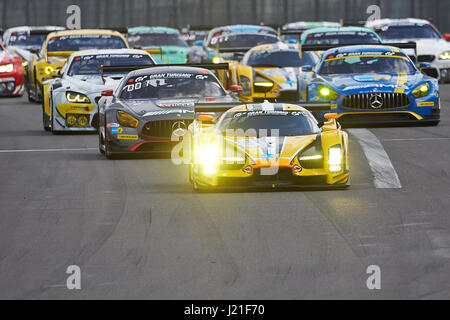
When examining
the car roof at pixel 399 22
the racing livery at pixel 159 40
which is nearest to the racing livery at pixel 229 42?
the racing livery at pixel 159 40

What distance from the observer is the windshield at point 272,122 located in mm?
13016

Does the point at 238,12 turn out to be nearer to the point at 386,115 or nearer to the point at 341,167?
the point at 386,115

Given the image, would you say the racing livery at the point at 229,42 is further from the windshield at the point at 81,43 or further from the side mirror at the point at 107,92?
the side mirror at the point at 107,92

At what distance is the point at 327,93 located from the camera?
19250mm

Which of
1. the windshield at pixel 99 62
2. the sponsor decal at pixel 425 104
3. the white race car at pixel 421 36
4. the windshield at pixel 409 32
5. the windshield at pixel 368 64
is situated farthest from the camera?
the windshield at pixel 409 32

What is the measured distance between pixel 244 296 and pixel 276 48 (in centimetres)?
1748

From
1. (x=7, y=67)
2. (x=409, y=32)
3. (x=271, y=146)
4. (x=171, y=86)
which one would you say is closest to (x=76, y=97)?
(x=171, y=86)

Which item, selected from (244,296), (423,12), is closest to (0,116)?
(244,296)

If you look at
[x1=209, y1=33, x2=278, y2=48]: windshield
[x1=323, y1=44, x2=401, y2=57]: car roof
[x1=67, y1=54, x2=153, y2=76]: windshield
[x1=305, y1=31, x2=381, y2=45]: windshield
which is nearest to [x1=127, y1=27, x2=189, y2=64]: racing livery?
[x1=209, y1=33, x2=278, y2=48]: windshield

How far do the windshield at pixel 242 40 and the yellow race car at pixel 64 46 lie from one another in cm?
552

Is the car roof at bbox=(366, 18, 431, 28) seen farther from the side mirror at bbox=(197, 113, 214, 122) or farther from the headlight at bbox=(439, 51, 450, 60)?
the side mirror at bbox=(197, 113, 214, 122)

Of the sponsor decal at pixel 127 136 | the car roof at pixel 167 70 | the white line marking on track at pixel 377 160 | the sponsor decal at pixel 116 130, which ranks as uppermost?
the car roof at pixel 167 70

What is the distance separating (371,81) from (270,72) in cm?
459

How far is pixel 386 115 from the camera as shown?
18.8 metres
